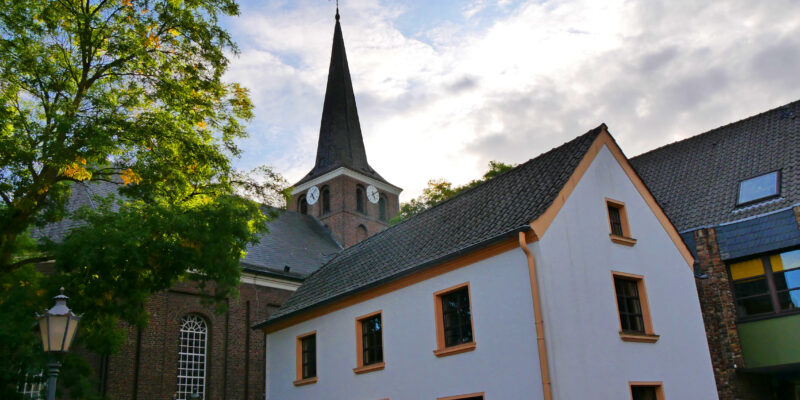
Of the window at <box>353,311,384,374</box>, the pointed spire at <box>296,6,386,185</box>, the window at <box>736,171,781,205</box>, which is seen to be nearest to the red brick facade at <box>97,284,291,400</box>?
the window at <box>353,311,384,374</box>

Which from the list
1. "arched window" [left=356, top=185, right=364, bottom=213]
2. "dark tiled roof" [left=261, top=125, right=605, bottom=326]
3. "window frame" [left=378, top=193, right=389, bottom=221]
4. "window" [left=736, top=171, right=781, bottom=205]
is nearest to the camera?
"dark tiled roof" [left=261, top=125, right=605, bottom=326]

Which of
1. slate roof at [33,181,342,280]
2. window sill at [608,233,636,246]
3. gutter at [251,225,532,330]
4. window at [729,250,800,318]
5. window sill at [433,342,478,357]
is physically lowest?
window sill at [433,342,478,357]

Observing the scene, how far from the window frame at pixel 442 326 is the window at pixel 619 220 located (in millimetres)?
3701

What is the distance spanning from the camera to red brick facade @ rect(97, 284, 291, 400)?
21438 millimetres

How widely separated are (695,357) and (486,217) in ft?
18.6

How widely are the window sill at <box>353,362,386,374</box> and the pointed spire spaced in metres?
24.9

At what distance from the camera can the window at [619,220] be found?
14.0 meters

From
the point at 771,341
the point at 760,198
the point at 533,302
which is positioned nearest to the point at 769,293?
the point at 771,341

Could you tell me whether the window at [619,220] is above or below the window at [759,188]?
below

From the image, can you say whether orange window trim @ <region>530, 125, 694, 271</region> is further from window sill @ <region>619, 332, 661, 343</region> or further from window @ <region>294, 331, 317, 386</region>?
window @ <region>294, 331, 317, 386</region>

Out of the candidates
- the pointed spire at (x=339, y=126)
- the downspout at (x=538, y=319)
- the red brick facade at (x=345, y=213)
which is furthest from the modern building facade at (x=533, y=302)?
the pointed spire at (x=339, y=126)

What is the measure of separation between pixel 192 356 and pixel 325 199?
17543 mm

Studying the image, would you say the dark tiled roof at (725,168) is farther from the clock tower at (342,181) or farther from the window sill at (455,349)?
the clock tower at (342,181)

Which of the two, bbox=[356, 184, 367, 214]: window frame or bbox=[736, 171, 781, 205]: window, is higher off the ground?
bbox=[356, 184, 367, 214]: window frame
